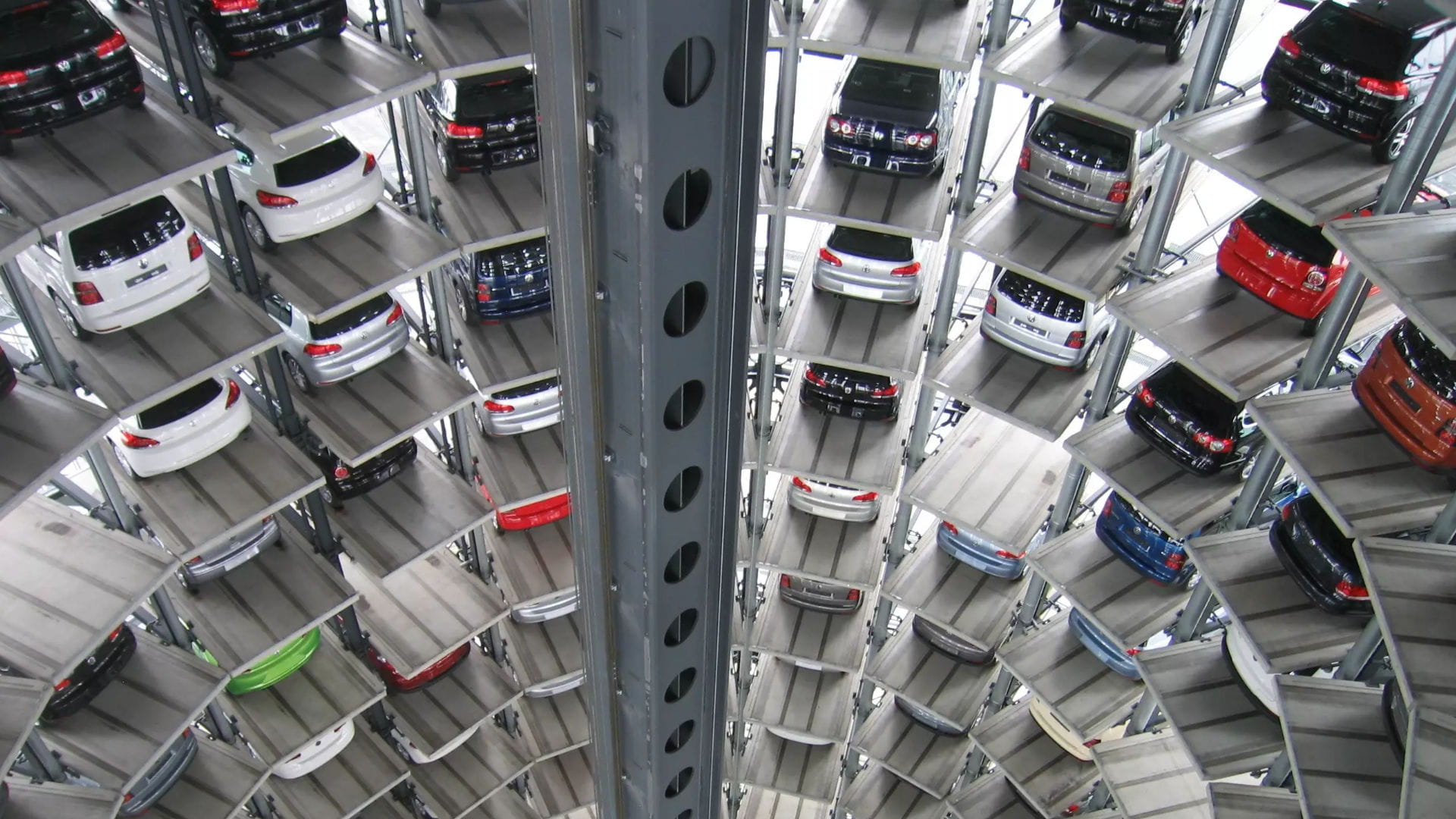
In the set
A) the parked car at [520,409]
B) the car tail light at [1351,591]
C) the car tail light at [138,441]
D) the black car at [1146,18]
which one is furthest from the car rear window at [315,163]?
the car tail light at [1351,591]

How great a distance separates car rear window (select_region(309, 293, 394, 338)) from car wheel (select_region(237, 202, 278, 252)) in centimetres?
69

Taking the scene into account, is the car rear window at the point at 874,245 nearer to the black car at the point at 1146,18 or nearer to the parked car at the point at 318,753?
the black car at the point at 1146,18

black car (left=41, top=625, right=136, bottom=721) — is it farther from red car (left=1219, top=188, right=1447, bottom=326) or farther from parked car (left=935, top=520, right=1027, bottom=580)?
red car (left=1219, top=188, right=1447, bottom=326)

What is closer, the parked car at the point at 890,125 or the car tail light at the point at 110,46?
the car tail light at the point at 110,46

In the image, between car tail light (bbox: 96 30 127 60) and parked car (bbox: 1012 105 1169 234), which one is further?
parked car (bbox: 1012 105 1169 234)

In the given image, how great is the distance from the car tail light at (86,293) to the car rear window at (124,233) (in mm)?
116

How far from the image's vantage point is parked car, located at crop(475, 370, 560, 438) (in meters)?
11.2

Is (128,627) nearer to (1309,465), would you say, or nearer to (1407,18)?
(1309,465)

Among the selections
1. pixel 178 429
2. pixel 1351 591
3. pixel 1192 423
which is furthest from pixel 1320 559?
pixel 178 429

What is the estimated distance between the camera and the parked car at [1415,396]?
6.98 m

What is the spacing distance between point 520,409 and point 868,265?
10.7 feet

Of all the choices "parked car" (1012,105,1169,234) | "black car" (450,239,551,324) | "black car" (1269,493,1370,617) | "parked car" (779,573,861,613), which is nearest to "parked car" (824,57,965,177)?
"parked car" (1012,105,1169,234)

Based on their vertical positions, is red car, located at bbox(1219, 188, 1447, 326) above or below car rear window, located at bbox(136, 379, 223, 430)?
above

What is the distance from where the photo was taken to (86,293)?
27.6 ft
